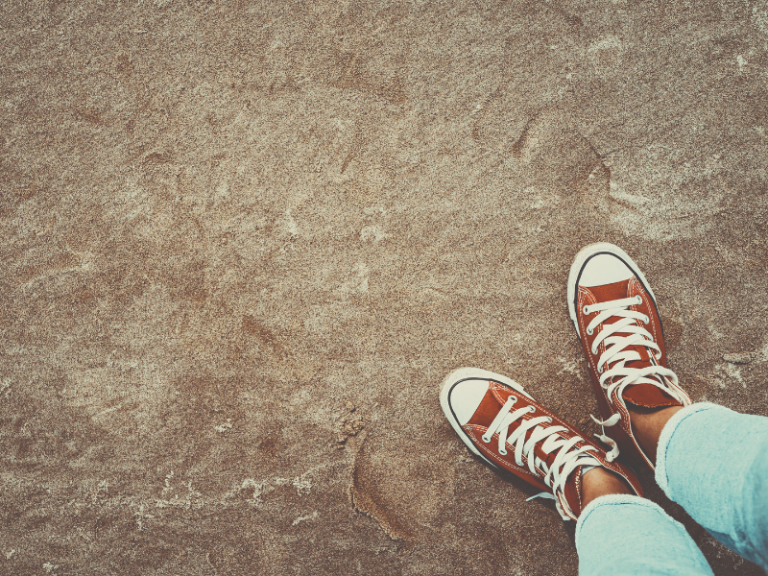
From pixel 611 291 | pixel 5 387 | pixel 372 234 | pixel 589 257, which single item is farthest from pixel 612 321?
pixel 5 387

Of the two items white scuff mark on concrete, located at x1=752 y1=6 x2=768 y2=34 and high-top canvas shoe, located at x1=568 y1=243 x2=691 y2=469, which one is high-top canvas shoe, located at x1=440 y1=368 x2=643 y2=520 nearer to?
high-top canvas shoe, located at x1=568 y1=243 x2=691 y2=469

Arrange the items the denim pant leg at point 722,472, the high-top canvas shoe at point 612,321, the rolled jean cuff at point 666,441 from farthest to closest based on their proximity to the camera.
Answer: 1. the high-top canvas shoe at point 612,321
2. the rolled jean cuff at point 666,441
3. the denim pant leg at point 722,472

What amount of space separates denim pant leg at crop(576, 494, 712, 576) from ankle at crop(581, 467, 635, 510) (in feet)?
0.25

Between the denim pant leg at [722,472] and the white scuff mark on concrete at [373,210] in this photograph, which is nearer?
Answer: the denim pant leg at [722,472]

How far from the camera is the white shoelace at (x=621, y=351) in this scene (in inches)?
42.8

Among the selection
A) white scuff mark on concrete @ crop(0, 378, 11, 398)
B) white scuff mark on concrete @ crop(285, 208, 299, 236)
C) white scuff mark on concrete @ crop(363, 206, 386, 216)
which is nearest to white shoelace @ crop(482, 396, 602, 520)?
white scuff mark on concrete @ crop(363, 206, 386, 216)

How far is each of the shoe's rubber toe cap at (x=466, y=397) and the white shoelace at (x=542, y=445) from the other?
0.23 ft

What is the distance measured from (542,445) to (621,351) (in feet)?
1.08

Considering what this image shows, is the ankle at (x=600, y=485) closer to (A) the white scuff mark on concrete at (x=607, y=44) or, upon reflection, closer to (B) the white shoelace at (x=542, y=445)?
(B) the white shoelace at (x=542, y=445)

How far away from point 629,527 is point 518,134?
3.21 feet

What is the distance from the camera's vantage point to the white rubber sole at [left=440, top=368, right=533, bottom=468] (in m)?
1.16

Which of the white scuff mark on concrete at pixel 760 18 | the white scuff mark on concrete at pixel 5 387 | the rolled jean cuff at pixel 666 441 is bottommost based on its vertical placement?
the rolled jean cuff at pixel 666 441

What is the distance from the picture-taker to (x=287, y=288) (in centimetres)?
120

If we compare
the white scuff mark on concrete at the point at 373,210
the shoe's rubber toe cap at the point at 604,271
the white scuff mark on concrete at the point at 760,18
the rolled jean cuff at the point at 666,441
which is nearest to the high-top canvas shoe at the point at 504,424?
the rolled jean cuff at the point at 666,441
